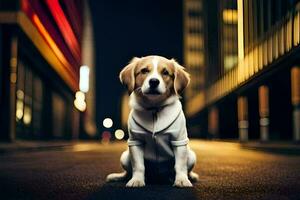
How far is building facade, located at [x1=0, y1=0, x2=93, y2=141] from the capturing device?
2162 centimetres

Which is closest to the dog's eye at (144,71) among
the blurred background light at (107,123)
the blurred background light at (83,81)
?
the blurred background light at (83,81)

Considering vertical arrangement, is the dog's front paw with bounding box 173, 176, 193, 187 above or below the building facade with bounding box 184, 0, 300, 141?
below

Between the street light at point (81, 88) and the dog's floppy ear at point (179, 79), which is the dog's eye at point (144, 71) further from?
the street light at point (81, 88)

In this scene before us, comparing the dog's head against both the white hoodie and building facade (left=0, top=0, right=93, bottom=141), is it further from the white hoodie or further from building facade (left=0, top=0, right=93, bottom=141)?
building facade (left=0, top=0, right=93, bottom=141)

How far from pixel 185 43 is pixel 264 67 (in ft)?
274

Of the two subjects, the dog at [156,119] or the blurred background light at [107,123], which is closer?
the dog at [156,119]

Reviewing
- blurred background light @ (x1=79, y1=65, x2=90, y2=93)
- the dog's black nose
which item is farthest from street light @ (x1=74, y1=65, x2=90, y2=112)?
the dog's black nose

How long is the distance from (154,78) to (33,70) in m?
28.5

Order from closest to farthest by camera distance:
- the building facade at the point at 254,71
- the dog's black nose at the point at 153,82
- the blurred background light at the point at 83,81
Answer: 1. the dog's black nose at the point at 153,82
2. the building facade at the point at 254,71
3. the blurred background light at the point at 83,81

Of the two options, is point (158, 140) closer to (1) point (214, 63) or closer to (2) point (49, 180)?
(2) point (49, 180)

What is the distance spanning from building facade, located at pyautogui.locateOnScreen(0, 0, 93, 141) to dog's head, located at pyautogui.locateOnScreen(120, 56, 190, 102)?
1826 cm

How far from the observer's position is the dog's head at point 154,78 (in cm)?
399

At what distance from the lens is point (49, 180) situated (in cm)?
541

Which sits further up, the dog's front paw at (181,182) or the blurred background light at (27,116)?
the blurred background light at (27,116)
